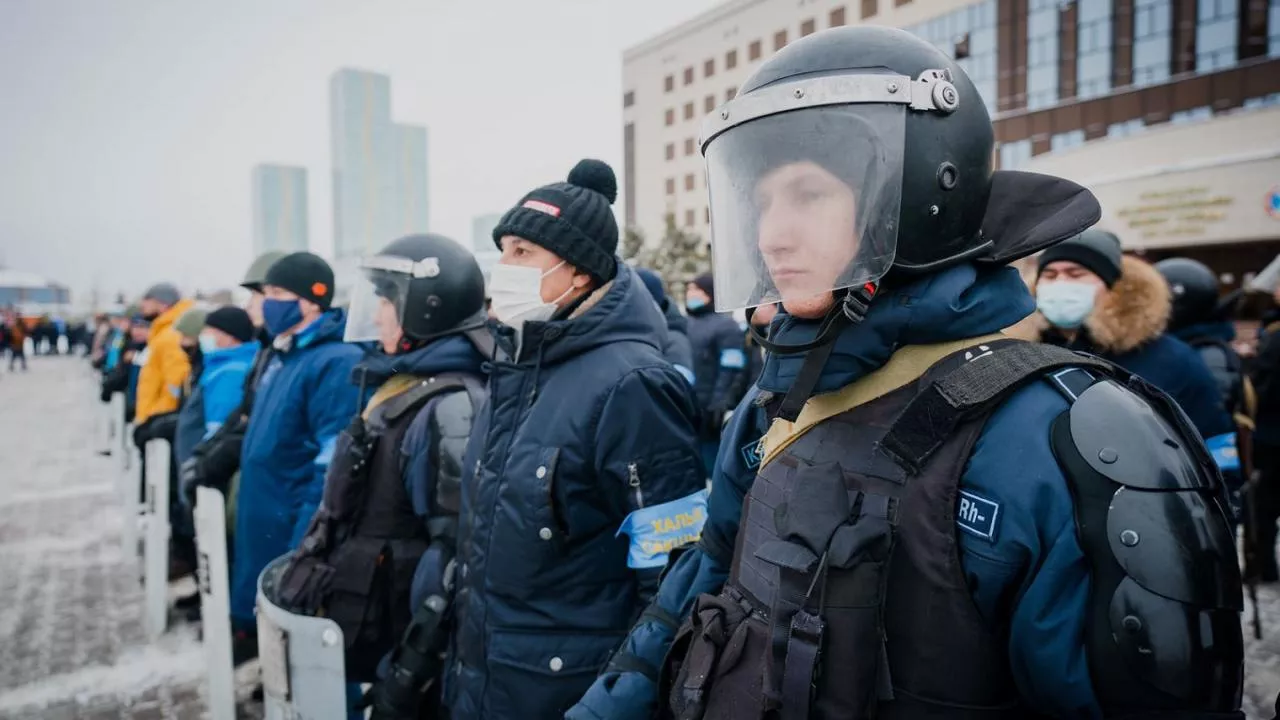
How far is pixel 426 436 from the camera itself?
303 cm

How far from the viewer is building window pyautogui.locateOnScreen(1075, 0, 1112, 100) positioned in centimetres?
2925

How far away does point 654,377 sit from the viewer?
95.7 inches

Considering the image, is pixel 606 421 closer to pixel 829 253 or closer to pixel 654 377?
pixel 654 377

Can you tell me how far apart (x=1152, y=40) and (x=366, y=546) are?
3372 centimetres

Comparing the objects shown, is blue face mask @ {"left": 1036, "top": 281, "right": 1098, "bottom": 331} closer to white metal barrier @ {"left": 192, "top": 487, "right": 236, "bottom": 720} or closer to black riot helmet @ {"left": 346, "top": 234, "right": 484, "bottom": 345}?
black riot helmet @ {"left": 346, "top": 234, "right": 484, "bottom": 345}

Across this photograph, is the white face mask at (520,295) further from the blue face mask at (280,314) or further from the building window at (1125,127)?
the building window at (1125,127)

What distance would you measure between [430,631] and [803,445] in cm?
175

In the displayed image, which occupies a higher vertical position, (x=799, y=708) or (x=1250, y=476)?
(x=799, y=708)

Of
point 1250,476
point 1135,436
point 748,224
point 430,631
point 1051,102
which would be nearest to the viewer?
point 1135,436

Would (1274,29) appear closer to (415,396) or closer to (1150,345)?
(1150,345)

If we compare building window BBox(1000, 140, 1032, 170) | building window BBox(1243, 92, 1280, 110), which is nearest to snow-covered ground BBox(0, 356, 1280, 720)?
building window BBox(1243, 92, 1280, 110)

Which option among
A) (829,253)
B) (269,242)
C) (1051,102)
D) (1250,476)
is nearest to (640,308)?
(829,253)

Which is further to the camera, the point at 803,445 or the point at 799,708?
the point at 803,445

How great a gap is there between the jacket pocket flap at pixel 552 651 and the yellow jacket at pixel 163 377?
6.67 meters
